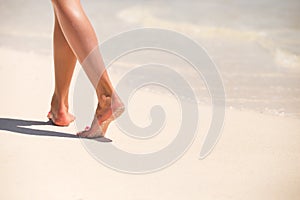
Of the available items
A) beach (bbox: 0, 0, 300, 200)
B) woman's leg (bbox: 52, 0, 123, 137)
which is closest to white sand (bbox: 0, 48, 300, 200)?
beach (bbox: 0, 0, 300, 200)

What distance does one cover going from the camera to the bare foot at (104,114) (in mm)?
1650

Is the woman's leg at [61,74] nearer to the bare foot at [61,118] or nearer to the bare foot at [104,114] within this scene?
the bare foot at [61,118]

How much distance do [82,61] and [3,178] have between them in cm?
41

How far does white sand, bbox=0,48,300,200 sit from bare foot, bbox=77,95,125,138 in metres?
0.06

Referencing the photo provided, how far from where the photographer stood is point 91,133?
1.75 metres

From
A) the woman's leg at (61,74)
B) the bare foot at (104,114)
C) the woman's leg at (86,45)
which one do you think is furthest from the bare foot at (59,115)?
the woman's leg at (86,45)

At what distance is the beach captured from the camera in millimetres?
1487

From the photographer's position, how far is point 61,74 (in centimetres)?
184

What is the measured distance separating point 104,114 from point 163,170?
25cm

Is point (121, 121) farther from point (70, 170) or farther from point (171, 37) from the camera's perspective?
point (171, 37)

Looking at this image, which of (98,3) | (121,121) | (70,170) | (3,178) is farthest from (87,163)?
(98,3)

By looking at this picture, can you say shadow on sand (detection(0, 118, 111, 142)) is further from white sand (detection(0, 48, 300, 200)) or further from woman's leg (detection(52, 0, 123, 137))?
woman's leg (detection(52, 0, 123, 137))

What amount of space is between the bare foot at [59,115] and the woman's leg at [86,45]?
0.81 feet

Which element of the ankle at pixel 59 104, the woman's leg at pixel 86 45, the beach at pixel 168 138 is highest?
the woman's leg at pixel 86 45
